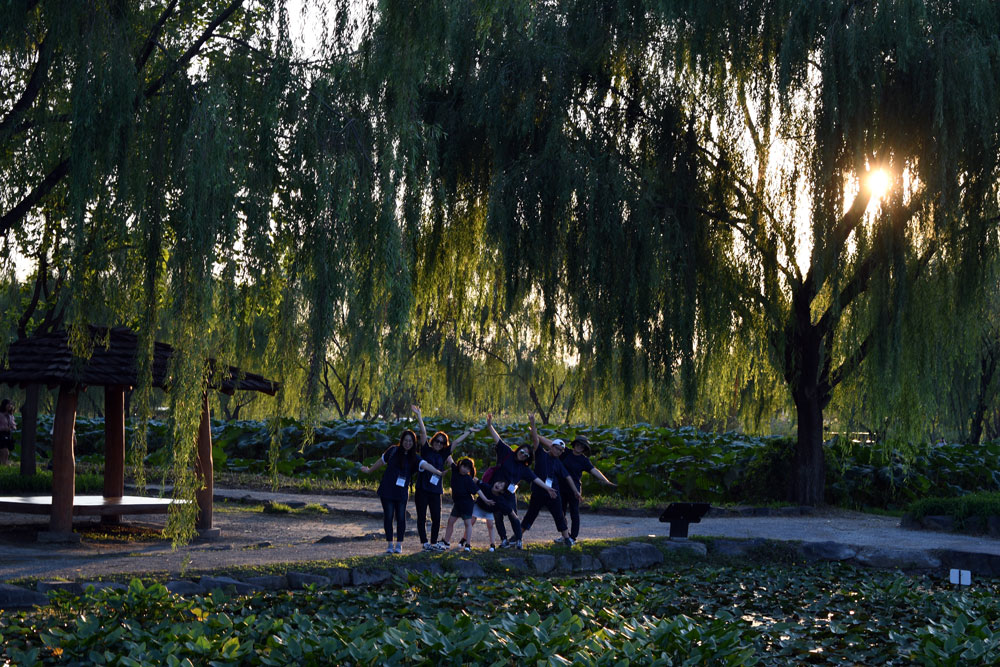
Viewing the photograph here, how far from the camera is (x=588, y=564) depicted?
36.6ft

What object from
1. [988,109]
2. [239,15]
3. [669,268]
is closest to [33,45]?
[239,15]

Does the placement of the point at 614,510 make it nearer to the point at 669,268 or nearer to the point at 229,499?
the point at 669,268

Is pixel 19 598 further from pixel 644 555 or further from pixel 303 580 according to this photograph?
pixel 644 555

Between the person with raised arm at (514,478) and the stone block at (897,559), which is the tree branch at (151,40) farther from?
the stone block at (897,559)

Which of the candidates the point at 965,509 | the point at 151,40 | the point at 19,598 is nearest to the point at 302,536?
the point at 19,598

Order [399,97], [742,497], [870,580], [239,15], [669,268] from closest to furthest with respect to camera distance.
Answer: [399,97], [239,15], [870,580], [669,268], [742,497]

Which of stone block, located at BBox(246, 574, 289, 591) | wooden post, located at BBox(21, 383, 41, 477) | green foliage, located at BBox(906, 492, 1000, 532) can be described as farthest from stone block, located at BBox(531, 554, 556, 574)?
wooden post, located at BBox(21, 383, 41, 477)

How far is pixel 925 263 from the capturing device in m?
14.8

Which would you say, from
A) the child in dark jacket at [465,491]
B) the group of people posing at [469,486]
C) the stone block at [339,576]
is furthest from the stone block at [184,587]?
the child in dark jacket at [465,491]

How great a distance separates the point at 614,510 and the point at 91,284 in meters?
11.6

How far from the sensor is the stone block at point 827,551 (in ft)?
41.0

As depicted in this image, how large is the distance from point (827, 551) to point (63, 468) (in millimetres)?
9114

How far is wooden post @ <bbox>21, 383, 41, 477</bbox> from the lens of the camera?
19.2 m

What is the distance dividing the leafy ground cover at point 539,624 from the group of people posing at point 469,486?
1472 millimetres
